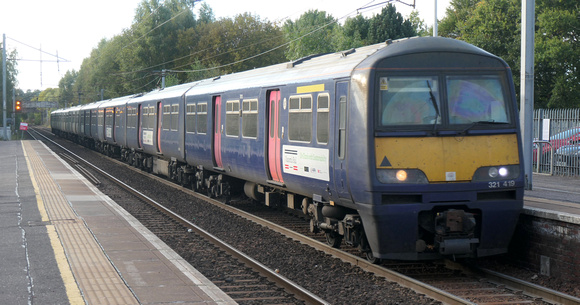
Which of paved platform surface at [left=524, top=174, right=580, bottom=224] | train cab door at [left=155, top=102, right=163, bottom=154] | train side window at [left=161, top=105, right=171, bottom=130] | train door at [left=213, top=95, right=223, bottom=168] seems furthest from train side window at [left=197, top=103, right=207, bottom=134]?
paved platform surface at [left=524, top=174, right=580, bottom=224]

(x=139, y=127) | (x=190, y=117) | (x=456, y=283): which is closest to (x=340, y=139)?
(x=456, y=283)

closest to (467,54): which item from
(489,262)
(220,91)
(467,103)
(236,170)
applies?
(467,103)

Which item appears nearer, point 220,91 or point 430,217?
point 430,217

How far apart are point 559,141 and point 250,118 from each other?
1264 centimetres

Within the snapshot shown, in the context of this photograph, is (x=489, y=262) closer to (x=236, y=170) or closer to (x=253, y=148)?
(x=253, y=148)

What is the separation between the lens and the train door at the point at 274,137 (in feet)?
37.1

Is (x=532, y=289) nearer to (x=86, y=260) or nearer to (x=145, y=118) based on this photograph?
(x=86, y=260)

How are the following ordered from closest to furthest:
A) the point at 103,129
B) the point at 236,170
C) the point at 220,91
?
the point at 236,170, the point at 220,91, the point at 103,129

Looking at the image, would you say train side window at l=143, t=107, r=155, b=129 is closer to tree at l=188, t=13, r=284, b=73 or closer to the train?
the train

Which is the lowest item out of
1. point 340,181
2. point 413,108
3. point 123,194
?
point 123,194

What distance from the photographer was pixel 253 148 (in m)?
12.5

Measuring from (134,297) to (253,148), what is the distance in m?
5.82

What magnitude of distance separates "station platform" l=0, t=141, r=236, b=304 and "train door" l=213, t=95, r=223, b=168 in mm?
2453

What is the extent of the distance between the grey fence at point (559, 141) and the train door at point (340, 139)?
13651 millimetres
